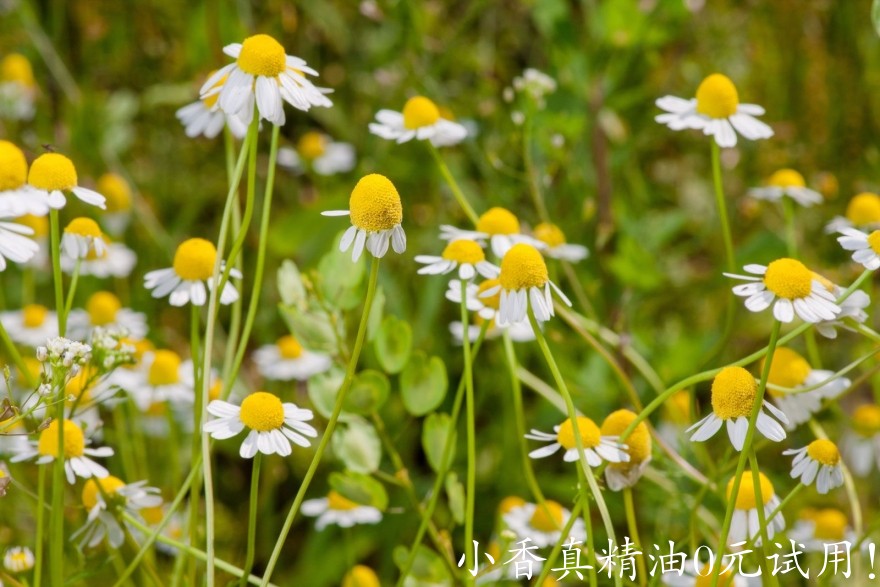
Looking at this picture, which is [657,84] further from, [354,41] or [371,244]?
[371,244]

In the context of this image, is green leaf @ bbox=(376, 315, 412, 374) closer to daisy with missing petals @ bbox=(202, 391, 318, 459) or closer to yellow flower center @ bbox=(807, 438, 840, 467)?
daisy with missing petals @ bbox=(202, 391, 318, 459)

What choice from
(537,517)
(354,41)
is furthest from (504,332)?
(354,41)

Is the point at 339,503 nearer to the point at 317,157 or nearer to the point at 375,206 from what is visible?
the point at 375,206

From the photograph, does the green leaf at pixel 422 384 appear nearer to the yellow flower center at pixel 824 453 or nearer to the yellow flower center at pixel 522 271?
the yellow flower center at pixel 522 271

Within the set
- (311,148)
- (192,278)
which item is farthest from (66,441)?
(311,148)

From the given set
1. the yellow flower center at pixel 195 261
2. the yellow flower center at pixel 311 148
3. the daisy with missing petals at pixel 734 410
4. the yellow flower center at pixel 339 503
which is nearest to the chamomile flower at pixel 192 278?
the yellow flower center at pixel 195 261
